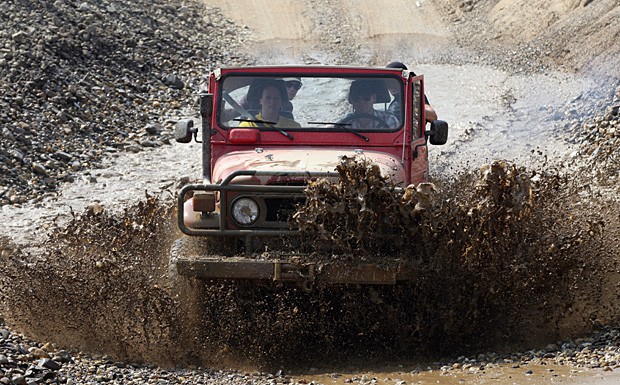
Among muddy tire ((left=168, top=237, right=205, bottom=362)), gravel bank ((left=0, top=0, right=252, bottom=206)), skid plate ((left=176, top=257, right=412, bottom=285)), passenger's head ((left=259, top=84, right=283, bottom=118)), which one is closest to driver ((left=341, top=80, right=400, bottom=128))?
passenger's head ((left=259, top=84, right=283, bottom=118))

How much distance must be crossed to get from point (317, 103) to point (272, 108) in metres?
0.32

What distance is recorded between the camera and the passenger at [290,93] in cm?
733

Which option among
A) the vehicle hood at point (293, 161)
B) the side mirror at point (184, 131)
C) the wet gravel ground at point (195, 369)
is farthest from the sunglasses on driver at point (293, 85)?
the wet gravel ground at point (195, 369)

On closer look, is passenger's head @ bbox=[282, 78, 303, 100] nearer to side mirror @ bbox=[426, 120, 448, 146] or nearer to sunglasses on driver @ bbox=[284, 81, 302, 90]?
sunglasses on driver @ bbox=[284, 81, 302, 90]

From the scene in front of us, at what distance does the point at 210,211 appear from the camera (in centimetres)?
654

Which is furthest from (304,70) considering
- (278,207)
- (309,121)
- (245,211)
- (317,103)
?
(245,211)

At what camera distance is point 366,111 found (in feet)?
24.1

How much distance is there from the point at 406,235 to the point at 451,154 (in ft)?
24.8

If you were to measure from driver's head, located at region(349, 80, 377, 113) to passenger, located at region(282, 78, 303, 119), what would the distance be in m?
0.38

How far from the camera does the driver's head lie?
734cm

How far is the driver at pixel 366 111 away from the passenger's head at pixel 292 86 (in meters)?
0.38

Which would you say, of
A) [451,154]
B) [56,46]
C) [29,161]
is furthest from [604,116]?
[56,46]

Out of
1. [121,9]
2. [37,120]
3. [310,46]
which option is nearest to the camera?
[37,120]

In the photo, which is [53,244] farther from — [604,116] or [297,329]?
[604,116]
